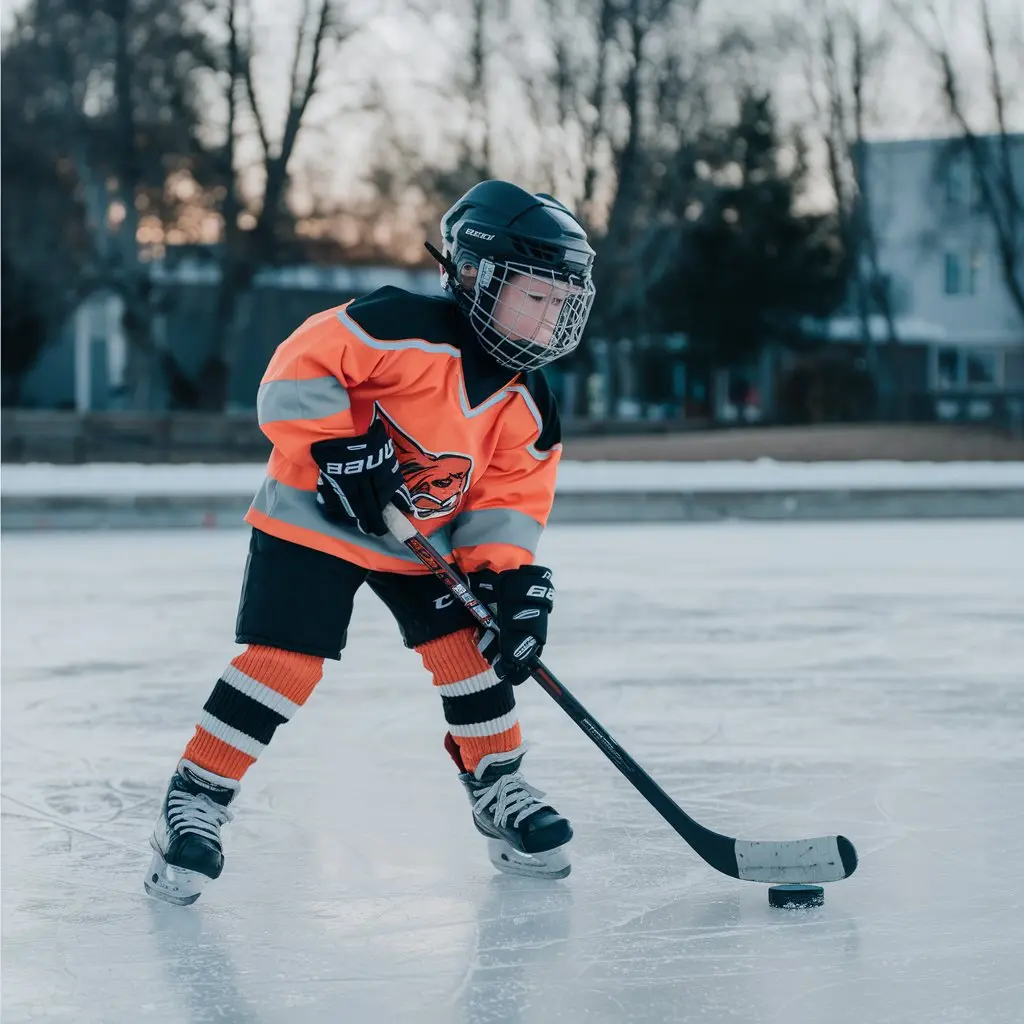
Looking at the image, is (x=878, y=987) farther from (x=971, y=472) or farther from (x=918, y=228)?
(x=918, y=228)

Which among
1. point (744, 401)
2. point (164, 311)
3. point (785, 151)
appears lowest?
point (744, 401)

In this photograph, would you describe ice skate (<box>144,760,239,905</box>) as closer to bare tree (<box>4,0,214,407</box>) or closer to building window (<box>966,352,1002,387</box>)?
bare tree (<box>4,0,214,407</box>)

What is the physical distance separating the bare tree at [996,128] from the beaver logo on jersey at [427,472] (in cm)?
2093

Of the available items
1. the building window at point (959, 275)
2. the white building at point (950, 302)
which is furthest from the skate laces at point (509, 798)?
the building window at point (959, 275)

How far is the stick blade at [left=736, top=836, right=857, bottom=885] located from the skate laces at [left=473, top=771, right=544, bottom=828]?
0.39 meters

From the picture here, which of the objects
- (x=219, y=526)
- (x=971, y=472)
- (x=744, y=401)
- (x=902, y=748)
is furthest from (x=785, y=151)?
(x=902, y=748)

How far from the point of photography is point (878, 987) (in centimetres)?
242

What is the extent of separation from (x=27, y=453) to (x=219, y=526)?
670 centimetres

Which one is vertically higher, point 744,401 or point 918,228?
point 918,228

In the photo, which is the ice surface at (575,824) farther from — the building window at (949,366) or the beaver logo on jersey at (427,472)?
the building window at (949,366)

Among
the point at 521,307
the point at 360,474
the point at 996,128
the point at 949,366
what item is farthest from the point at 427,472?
the point at 949,366

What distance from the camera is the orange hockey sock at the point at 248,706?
117 inches

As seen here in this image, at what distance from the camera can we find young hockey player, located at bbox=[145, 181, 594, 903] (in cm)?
292

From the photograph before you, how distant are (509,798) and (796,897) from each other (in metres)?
0.55
